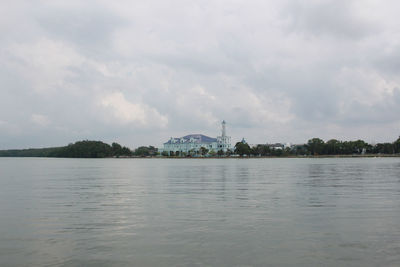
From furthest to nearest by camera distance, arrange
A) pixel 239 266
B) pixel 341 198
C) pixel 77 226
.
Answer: pixel 341 198
pixel 77 226
pixel 239 266

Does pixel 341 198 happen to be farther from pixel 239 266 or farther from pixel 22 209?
pixel 22 209

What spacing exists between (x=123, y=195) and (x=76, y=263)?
17.8 meters

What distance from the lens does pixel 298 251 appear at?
12.6 meters

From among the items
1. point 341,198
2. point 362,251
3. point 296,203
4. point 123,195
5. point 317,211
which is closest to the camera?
point 362,251

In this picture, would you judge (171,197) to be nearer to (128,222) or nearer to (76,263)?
(128,222)

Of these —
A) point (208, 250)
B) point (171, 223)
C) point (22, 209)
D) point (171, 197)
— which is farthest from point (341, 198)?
point (22, 209)

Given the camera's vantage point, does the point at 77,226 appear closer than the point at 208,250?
No

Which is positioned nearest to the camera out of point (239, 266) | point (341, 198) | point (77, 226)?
point (239, 266)

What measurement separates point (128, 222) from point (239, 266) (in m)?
7.96

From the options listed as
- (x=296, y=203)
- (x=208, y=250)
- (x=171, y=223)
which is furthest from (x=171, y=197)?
(x=208, y=250)

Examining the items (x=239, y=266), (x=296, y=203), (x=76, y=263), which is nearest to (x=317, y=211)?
(x=296, y=203)

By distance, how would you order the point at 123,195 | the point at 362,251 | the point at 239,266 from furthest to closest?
1. the point at 123,195
2. the point at 362,251
3. the point at 239,266

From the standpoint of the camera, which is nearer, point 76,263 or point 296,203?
point 76,263

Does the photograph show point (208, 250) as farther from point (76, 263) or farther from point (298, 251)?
point (76, 263)
